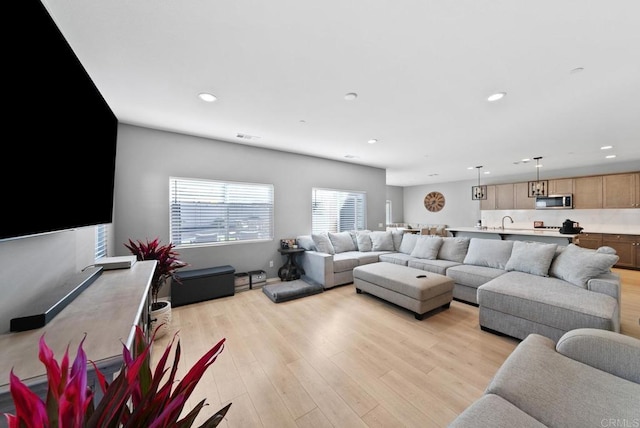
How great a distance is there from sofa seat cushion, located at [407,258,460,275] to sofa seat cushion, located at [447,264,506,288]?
15cm

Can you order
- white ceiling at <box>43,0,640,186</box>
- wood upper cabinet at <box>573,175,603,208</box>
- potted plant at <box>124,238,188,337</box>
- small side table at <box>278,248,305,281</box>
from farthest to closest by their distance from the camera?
wood upper cabinet at <box>573,175,603,208</box> < small side table at <box>278,248,305,281</box> < potted plant at <box>124,238,188,337</box> < white ceiling at <box>43,0,640,186</box>

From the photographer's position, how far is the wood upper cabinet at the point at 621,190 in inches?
212

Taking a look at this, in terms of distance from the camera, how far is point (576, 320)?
6.70 ft

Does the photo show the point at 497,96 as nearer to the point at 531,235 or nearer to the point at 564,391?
the point at 564,391

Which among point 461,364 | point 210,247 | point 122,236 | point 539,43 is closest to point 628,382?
point 461,364

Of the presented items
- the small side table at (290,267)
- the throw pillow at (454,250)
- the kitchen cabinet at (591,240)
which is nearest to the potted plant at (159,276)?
the small side table at (290,267)

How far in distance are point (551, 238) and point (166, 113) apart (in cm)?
630

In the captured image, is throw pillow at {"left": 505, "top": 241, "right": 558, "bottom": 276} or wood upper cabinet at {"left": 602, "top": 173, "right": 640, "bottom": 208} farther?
wood upper cabinet at {"left": 602, "top": 173, "right": 640, "bottom": 208}

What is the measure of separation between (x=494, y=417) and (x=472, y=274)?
272 cm

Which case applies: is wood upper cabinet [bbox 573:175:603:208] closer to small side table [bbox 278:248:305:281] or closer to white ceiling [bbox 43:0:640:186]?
white ceiling [bbox 43:0:640:186]

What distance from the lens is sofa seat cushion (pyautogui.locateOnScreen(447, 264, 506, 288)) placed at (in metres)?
3.15

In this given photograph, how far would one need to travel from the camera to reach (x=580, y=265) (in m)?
2.59

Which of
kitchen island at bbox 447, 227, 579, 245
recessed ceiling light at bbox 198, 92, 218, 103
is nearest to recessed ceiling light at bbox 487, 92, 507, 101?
kitchen island at bbox 447, 227, 579, 245

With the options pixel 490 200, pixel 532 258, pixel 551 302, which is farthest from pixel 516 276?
pixel 490 200
